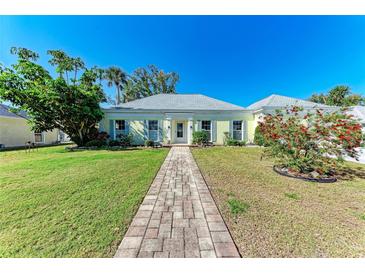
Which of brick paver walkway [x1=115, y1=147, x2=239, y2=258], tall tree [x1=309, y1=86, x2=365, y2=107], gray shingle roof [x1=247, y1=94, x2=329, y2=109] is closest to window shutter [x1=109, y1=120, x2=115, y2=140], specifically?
brick paver walkway [x1=115, y1=147, x2=239, y2=258]

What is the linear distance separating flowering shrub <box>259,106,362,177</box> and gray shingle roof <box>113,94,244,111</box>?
26.0 ft

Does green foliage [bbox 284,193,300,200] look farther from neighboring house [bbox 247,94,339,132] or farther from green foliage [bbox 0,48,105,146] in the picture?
green foliage [bbox 0,48,105,146]

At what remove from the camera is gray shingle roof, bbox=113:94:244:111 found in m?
12.5

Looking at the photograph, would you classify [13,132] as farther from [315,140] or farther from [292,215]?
[315,140]

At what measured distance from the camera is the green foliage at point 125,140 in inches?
455

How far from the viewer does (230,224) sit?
7.32 feet

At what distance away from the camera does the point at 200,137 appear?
11469 mm

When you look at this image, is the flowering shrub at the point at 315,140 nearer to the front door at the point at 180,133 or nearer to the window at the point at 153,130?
the front door at the point at 180,133

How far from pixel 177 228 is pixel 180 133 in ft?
35.2

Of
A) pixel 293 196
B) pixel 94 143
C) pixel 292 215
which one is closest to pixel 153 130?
pixel 94 143

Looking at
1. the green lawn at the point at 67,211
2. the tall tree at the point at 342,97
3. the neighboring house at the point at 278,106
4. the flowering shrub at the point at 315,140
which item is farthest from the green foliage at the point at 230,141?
the tall tree at the point at 342,97

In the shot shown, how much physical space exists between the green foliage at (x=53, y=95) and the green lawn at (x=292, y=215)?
10.3 metres
